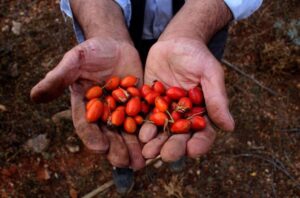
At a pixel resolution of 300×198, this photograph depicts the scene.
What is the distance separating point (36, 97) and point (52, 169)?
1.32 metres

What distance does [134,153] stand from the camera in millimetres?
2086

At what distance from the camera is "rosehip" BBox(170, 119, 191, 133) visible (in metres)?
2.11

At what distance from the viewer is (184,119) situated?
85.7 inches

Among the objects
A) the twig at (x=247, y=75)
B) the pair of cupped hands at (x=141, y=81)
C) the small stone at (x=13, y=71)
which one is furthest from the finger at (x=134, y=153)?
the twig at (x=247, y=75)

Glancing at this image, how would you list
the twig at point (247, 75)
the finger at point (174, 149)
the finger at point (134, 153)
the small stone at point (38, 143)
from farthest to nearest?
the twig at point (247, 75), the small stone at point (38, 143), the finger at point (134, 153), the finger at point (174, 149)

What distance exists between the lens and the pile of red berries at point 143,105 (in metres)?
2.13

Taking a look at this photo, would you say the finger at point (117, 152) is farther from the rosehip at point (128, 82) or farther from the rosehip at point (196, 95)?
the rosehip at point (196, 95)

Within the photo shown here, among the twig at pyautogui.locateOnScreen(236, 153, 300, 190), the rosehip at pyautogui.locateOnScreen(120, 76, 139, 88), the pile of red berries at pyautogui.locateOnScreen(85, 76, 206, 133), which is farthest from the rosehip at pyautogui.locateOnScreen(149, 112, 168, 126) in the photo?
the twig at pyautogui.locateOnScreen(236, 153, 300, 190)

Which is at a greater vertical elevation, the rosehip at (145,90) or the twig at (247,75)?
the rosehip at (145,90)

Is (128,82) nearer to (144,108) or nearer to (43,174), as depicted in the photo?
(144,108)

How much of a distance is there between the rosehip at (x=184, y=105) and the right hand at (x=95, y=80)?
298mm

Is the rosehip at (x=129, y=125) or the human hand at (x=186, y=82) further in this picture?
the rosehip at (x=129, y=125)

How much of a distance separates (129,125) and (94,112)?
Result: 19 cm

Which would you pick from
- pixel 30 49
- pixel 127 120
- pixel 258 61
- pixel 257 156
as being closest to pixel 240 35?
pixel 258 61
